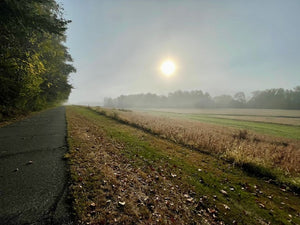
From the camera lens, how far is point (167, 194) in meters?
3.34

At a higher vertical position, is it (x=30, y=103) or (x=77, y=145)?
(x=30, y=103)

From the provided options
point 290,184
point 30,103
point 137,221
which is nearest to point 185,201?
point 137,221

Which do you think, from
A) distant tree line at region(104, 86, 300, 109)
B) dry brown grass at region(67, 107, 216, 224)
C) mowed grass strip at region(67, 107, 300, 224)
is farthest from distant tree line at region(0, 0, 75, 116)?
distant tree line at region(104, 86, 300, 109)

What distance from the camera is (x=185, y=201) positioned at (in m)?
3.17

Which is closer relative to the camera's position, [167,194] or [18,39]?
[167,194]

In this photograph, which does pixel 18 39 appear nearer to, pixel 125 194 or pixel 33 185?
pixel 33 185

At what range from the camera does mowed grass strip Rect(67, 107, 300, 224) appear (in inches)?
103

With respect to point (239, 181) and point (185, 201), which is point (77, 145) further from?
point (239, 181)

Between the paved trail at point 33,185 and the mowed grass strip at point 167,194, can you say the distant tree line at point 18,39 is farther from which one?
the mowed grass strip at point 167,194

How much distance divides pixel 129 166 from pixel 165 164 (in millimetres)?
1628

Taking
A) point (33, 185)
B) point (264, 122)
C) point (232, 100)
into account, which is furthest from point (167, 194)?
point (232, 100)

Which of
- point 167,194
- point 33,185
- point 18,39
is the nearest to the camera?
point 33,185

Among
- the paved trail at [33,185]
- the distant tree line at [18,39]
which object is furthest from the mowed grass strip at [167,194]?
the distant tree line at [18,39]

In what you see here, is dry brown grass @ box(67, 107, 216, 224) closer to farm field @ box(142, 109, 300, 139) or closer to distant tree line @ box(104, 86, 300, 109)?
farm field @ box(142, 109, 300, 139)
